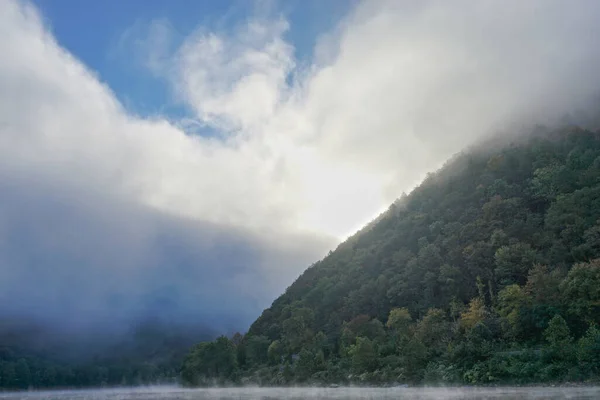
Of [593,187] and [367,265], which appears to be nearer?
[593,187]

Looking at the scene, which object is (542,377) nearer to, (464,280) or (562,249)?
(562,249)

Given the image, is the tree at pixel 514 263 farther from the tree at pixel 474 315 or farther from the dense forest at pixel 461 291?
the tree at pixel 474 315

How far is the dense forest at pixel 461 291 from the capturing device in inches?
3063

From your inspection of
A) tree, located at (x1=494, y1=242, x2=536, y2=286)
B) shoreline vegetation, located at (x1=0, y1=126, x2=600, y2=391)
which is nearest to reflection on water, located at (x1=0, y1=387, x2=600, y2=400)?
shoreline vegetation, located at (x1=0, y1=126, x2=600, y2=391)

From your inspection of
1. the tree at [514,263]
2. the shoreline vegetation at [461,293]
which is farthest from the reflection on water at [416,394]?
the tree at [514,263]

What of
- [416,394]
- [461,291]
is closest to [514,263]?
[461,291]

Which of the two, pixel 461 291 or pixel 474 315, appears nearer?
pixel 474 315

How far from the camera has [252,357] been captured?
145250 millimetres

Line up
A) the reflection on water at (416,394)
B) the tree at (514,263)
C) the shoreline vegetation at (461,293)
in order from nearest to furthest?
the reflection on water at (416,394)
the shoreline vegetation at (461,293)
the tree at (514,263)

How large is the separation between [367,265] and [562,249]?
60955mm

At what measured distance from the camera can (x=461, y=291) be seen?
118438mm

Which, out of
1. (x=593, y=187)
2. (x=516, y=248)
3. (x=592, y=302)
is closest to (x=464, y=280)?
(x=516, y=248)

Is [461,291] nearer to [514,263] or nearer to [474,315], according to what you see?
[514,263]

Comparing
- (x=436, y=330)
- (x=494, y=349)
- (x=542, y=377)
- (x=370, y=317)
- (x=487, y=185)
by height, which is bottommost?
(x=542, y=377)
